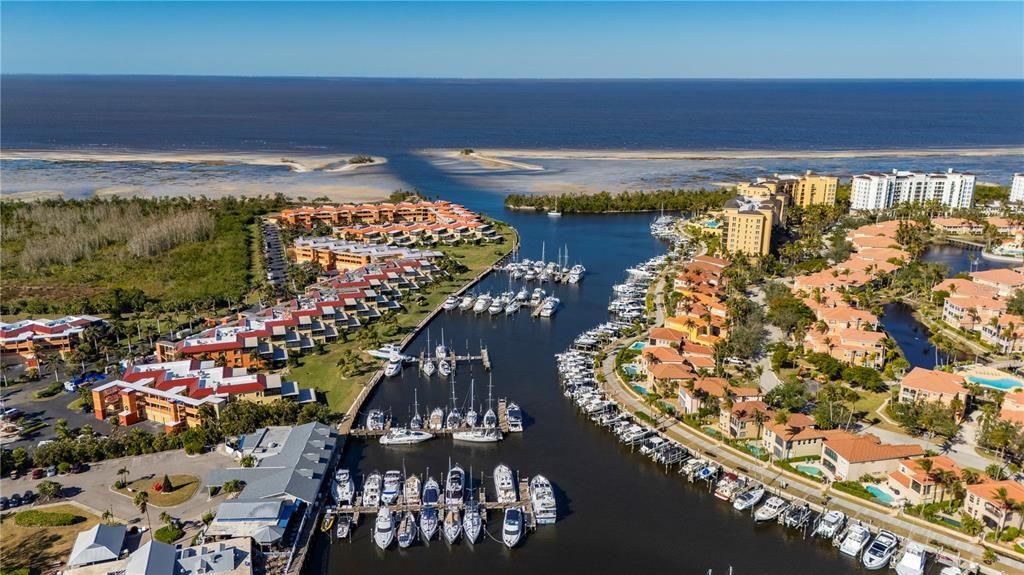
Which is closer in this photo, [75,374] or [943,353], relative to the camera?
[75,374]

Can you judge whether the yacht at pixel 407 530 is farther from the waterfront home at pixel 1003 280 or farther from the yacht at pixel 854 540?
the waterfront home at pixel 1003 280

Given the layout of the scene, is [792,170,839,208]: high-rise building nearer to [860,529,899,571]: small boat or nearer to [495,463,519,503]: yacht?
[860,529,899,571]: small boat

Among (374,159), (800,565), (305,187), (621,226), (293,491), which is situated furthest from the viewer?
(374,159)

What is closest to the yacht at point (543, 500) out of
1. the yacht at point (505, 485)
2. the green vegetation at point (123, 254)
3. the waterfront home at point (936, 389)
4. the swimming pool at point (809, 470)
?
the yacht at point (505, 485)

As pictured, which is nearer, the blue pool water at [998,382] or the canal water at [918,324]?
the blue pool water at [998,382]

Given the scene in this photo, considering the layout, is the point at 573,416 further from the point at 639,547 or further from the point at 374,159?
the point at 374,159

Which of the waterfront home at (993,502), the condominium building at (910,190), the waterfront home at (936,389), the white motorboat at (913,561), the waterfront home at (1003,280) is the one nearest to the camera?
the white motorboat at (913,561)

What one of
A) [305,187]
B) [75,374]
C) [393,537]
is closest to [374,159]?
[305,187]

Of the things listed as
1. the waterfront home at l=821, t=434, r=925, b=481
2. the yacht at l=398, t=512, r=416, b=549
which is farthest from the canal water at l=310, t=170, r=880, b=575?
the waterfront home at l=821, t=434, r=925, b=481
